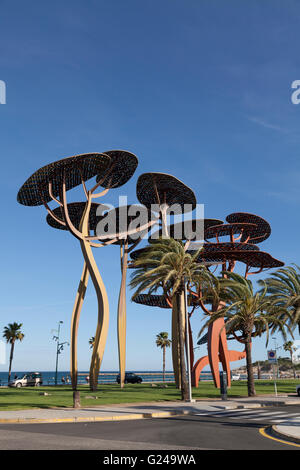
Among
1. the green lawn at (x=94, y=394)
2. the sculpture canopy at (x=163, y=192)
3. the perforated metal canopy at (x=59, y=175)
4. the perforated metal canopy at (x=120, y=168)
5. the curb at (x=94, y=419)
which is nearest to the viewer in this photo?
the curb at (x=94, y=419)

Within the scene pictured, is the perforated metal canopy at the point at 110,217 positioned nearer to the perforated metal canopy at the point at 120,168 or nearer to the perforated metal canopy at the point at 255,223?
the perforated metal canopy at the point at 120,168

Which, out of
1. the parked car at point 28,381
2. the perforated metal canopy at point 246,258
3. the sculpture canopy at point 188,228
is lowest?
the parked car at point 28,381

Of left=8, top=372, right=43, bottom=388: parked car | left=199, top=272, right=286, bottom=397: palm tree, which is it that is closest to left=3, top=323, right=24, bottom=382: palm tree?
left=8, top=372, right=43, bottom=388: parked car

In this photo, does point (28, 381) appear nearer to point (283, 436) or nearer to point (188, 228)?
point (188, 228)

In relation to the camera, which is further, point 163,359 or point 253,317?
point 163,359

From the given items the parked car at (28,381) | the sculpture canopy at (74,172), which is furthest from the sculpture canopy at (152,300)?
the sculpture canopy at (74,172)

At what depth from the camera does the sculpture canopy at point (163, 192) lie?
45.6 m

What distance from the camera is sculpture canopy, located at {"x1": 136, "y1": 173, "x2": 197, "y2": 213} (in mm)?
45594

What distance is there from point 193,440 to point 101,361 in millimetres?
27786

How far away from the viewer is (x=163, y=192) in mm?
48719

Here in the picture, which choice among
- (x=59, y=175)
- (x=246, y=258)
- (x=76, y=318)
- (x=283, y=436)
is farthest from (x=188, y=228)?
(x=283, y=436)
